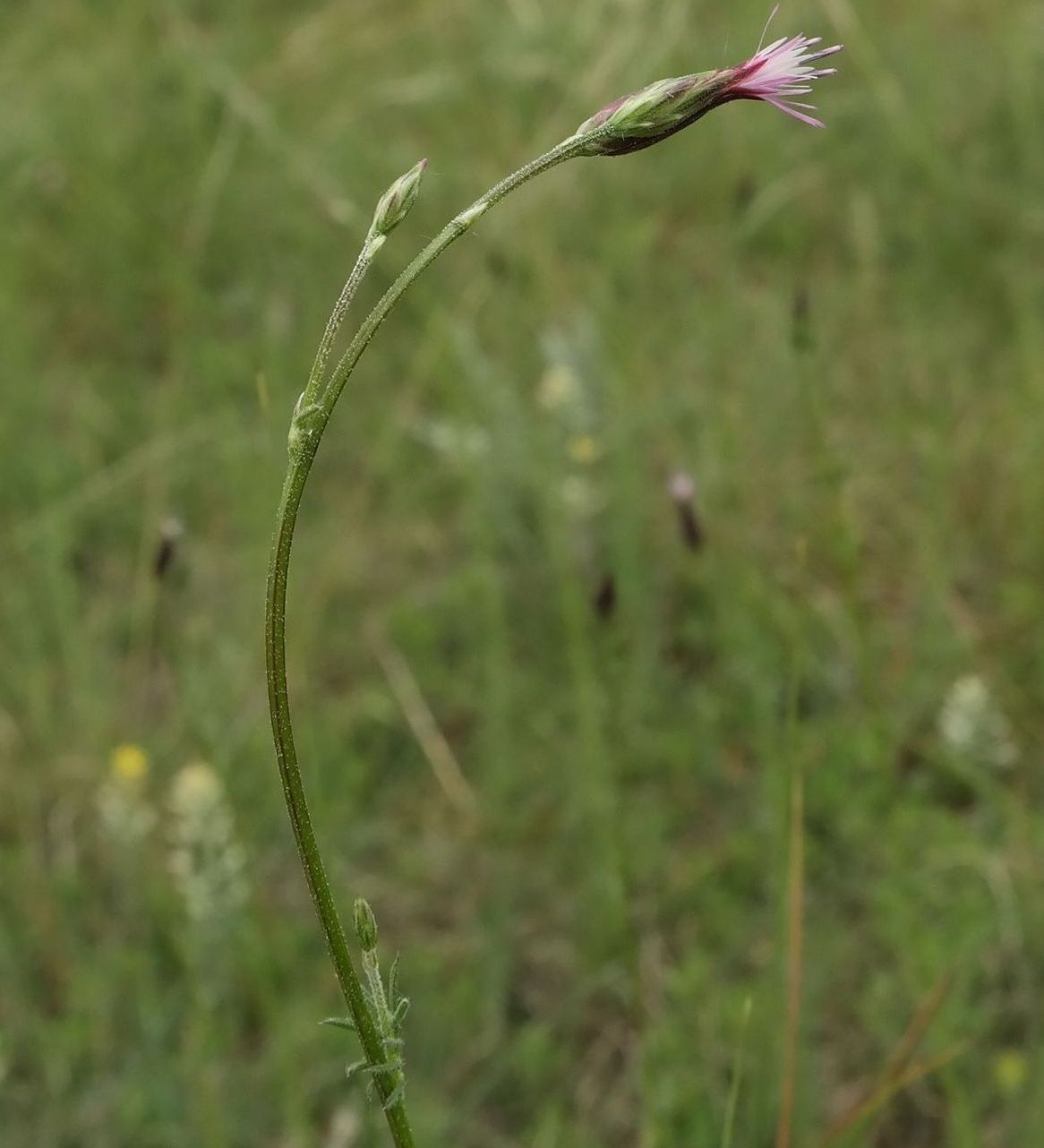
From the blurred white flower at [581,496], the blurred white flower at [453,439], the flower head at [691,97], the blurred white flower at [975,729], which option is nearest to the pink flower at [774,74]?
the flower head at [691,97]

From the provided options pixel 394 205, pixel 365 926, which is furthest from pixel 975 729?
pixel 394 205

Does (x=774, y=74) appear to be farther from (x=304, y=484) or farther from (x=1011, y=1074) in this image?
(x=1011, y=1074)

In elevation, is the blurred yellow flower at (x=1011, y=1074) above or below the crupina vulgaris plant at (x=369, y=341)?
below

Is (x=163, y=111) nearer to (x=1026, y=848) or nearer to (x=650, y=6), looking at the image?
(x=650, y=6)

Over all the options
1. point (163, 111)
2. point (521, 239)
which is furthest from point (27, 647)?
point (163, 111)

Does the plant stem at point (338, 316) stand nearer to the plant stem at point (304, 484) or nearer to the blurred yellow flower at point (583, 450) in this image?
the plant stem at point (304, 484)

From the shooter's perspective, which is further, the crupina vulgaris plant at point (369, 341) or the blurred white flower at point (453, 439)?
the blurred white flower at point (453, 439)
